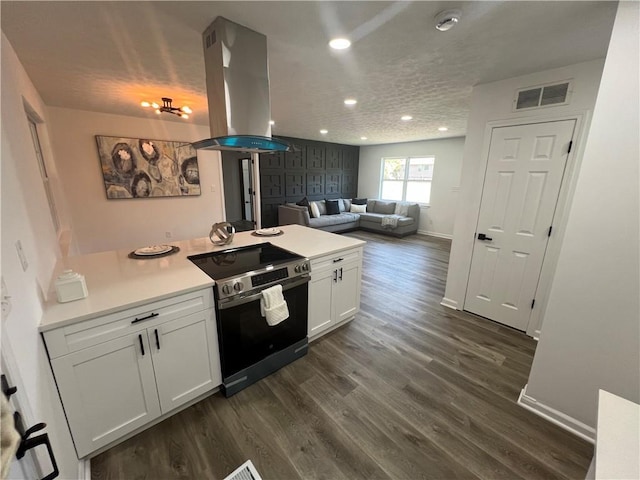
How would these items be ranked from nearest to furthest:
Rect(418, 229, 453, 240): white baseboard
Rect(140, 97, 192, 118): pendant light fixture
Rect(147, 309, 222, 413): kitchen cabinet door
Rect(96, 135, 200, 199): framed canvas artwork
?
1. Rect(147, 309, 222, 413): kitchen cabinet door
2. Rect(140, 97, 192, 118): pendant light fixture
3. Rect(96, 135, 200, 199): framed canvas artwork
4. Rect(418, 229, 453, 240): white baseboard

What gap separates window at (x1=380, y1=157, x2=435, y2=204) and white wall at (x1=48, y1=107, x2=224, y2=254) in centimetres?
466

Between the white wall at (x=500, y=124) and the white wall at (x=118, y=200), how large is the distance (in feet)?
14.1

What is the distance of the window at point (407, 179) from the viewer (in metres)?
6.72

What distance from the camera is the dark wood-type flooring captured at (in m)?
1.41

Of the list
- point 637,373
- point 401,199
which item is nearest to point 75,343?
point 637,373

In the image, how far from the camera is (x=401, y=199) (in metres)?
7.35

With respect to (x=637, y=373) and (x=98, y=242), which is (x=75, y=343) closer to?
(x=637, y=373)

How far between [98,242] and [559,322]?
5.59 meters

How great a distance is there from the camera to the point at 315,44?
1.80 m

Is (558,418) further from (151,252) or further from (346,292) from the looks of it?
(151,252)

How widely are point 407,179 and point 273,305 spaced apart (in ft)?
20.7

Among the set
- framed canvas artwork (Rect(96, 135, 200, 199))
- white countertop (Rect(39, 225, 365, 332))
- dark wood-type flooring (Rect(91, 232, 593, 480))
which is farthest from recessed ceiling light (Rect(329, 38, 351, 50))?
framed canvas artwork (Rect(96, 135, 200, 199))

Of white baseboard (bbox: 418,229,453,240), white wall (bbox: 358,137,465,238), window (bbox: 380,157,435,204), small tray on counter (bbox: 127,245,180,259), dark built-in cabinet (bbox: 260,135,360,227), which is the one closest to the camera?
small tray on counter (bbox: 127,245,180,259)

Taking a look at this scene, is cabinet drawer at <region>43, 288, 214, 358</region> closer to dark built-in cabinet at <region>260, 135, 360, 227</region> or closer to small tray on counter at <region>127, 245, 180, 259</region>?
small tray on counter at <region>127, 245, 180, 259</region>
